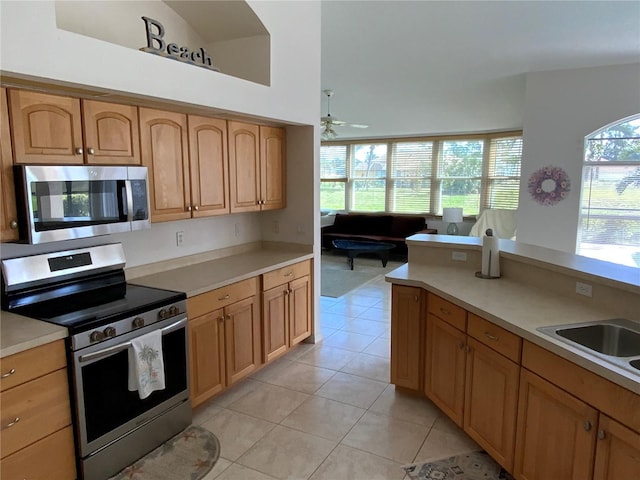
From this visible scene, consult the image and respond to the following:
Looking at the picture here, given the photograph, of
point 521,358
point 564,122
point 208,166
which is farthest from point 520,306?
point 564,122

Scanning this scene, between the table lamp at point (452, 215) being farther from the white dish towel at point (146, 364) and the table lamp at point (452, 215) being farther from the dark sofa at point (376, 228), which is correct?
the white dish towel at point (146, 364)

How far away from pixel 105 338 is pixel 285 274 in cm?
166

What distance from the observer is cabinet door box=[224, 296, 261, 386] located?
305 centimetres

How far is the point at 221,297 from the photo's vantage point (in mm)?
2936

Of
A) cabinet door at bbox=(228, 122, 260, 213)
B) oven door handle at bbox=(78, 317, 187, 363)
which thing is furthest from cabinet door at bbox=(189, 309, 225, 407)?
cabinet door at bbox=(228, 122, 260, 213)

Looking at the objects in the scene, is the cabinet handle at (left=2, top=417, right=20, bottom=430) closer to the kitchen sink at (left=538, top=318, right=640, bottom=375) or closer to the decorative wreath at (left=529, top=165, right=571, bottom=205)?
the kitchen sink at (left=538, top=318, right=640, bottom=375)

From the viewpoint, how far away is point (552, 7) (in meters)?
3.98

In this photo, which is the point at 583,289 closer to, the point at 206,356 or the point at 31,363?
the point at 206,356

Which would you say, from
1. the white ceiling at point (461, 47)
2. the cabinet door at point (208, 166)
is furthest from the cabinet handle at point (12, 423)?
the white ceiling at point (461, 47)

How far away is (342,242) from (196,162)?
527 centimetres

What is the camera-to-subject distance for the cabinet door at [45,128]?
2018 mm

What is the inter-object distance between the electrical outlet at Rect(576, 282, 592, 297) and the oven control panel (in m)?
2.23

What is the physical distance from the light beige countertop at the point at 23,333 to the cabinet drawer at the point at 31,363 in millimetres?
27

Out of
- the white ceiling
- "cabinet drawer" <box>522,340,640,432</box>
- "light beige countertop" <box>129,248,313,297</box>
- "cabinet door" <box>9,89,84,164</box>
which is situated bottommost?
"cabinet drawer" <box>522,340,640,432</box>
